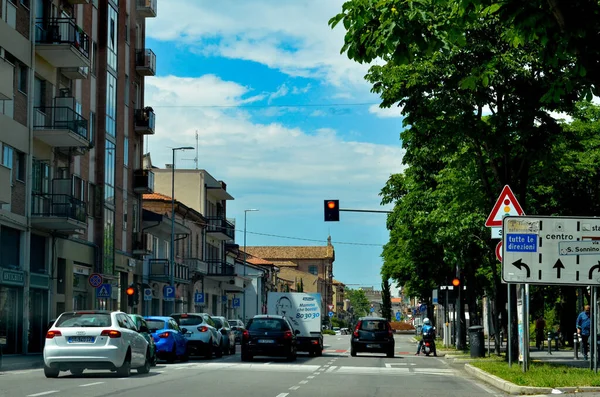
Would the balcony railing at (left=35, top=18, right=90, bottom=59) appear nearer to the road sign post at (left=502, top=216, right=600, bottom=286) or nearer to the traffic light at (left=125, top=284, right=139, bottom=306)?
the traffic light at (left=125, top=284, right=139, bottom=306)

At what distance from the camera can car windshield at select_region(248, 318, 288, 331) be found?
3238 centimetres

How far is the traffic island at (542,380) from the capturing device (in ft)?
54.7

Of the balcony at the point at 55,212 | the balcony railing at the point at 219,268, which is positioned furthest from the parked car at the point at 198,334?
the balcony railing at the point at 219,268

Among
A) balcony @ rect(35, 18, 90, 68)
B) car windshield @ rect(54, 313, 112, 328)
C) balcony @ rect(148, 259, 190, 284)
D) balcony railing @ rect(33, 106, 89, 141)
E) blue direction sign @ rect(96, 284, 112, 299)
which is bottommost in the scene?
car windshield @ rect(54, 313, 112, 328)

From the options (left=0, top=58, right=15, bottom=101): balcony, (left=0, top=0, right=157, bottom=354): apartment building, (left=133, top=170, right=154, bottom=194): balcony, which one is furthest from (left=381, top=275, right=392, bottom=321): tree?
(left=0, top=58, right=15, bottom=101): balcony

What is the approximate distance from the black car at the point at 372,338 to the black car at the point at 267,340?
7.77 m

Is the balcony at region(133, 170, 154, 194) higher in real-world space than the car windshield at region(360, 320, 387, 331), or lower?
higher

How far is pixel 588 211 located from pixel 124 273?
75.0 feet

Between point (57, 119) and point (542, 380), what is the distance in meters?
24.5

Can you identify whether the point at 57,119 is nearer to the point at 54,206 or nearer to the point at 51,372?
the point at 54,206

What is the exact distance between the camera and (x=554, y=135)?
84.0ft

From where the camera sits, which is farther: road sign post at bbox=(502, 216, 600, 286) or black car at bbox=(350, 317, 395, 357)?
black car at bbox=(350, 317, 395, 357)

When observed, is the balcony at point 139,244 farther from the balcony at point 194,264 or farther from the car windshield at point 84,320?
the car windshield at point 84,320

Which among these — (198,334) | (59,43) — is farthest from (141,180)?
(198,334)
